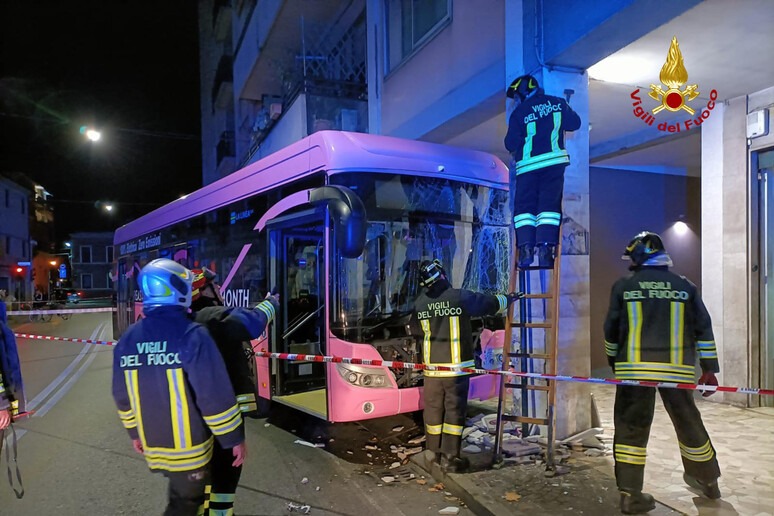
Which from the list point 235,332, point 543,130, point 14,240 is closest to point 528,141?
point 543,130

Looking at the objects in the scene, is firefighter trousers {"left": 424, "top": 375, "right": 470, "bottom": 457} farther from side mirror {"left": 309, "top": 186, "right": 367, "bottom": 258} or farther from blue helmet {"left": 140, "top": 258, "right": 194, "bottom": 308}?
blue helmet {"left": 140, "top": 258, "right": 194, "bottom": 308}

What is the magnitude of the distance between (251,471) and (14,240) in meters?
42.5

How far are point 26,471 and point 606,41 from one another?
700cm

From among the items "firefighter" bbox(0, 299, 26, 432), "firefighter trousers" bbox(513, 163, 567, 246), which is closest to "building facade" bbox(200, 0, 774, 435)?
"firefighter trousers" bbox(513, 163, 567, 246)

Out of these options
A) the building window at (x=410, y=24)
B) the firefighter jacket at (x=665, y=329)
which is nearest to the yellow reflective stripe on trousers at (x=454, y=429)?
the firefighter jacket at (x=665, y=329)

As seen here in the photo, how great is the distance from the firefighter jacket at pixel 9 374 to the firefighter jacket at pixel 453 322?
3302 mm

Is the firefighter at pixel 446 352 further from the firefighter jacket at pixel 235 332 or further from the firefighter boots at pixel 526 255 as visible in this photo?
the firefighter jacket at pixel 235 332

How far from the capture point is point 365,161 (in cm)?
541

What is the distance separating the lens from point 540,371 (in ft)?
17.4

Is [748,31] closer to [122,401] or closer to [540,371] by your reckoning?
[540,371]

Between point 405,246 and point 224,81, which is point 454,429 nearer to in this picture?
point 405,246

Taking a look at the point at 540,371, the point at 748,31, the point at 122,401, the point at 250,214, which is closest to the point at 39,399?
the point at 250,214

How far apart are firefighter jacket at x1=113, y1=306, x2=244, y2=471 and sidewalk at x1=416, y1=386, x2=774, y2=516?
89.2 inches

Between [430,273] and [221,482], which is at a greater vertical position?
[430,273]
